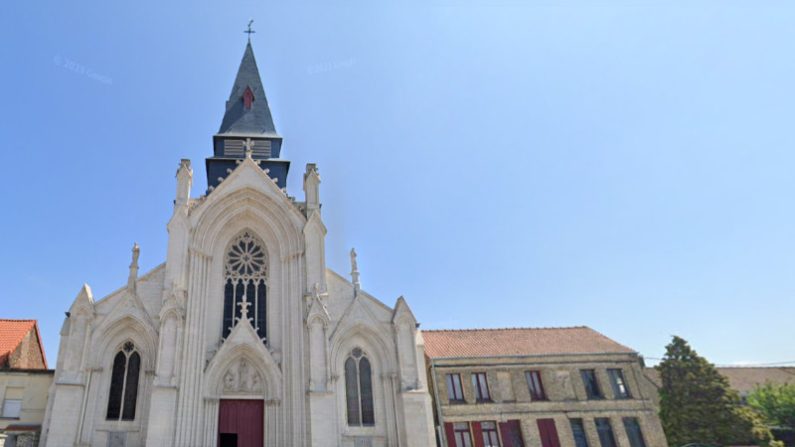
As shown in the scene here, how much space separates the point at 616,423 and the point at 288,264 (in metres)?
16.2

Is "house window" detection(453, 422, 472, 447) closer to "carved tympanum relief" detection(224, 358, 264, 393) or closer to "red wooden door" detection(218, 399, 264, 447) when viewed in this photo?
"red wooden door" detection(218, 399, 264, 447)

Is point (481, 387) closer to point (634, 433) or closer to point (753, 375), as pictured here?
point (634, 433)

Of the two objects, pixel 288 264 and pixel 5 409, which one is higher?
pixel 288 264

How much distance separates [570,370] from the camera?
22484mm

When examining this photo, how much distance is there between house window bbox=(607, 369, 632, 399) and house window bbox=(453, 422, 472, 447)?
24.2 ft

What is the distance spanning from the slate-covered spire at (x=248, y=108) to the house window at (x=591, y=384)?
1951cm

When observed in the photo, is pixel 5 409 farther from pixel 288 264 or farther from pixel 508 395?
pixel 508 395

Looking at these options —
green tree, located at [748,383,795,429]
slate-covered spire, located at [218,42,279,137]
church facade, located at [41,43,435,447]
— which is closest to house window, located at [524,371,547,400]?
church facade, located at [41,43,435,447]

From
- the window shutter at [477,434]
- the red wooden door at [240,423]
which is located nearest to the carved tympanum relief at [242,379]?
the red wooden door at [240,423]

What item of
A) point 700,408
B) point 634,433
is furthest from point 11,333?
point 700,408

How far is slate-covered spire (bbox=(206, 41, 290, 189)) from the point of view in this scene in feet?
76.9

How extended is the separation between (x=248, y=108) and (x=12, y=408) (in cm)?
1722

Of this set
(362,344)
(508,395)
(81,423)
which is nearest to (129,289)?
(81,423)

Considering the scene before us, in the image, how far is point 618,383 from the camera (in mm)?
22641
